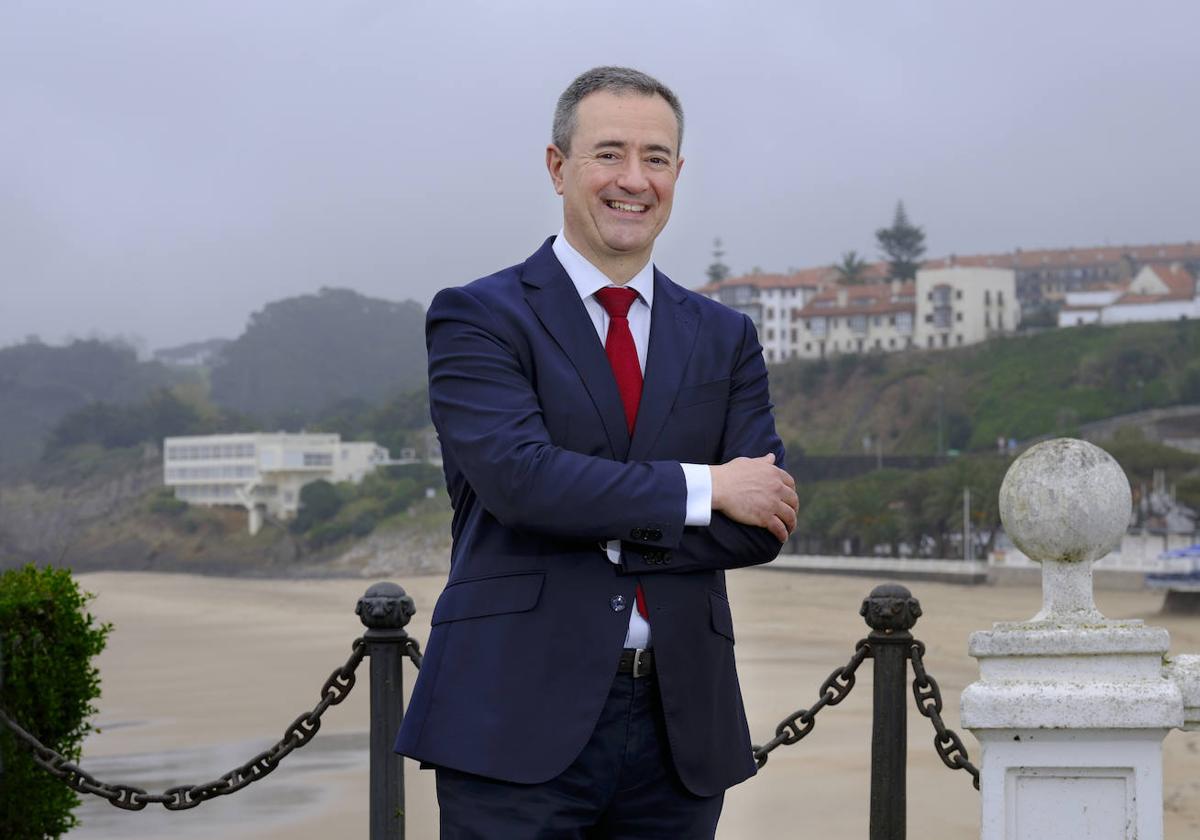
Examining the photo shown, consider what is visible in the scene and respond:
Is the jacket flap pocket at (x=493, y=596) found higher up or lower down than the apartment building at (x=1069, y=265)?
lower down

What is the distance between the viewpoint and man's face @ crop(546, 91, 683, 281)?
253 centimetres

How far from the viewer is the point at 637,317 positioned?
8.62ft

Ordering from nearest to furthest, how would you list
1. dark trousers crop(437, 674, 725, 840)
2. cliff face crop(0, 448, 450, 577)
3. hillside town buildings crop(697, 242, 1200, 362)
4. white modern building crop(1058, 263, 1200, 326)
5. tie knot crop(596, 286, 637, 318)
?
dark trousers crop(437, 674, 725, 840) → tie knot crop(596, 286, 637, 318) → cliff face crop(0, 448, 450, 577) → white modern building crop(1058, 263, 1200, 326) → hillside town buildings crop(697, 242, 1200, 362)

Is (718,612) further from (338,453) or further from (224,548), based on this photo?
(338,453)

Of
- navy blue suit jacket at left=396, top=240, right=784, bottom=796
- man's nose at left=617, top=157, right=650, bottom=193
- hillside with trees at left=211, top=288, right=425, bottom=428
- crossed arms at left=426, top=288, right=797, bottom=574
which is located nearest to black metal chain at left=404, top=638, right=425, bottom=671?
navy blue suit jacket at left=396, top=240, right=784, bottom=796

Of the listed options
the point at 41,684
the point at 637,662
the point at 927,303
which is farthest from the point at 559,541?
the point at 927,303

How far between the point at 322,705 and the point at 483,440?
2081 mm

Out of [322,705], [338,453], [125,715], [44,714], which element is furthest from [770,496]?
[338,453]

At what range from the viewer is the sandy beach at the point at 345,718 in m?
11.8

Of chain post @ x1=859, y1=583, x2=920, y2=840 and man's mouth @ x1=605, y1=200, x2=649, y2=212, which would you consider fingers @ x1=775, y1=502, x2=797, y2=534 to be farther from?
chain post @ x1=859, y1=583, x2=920, y2=840

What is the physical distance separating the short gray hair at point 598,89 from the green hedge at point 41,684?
305 centimetres

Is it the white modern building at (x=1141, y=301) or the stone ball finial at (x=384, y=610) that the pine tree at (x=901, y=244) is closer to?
the white modern building at (x=1141, y=301)

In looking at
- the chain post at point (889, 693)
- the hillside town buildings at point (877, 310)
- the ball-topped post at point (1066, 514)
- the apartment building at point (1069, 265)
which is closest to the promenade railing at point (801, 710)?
the chain post at point (889, 693)

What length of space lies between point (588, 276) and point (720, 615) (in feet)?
1.95
